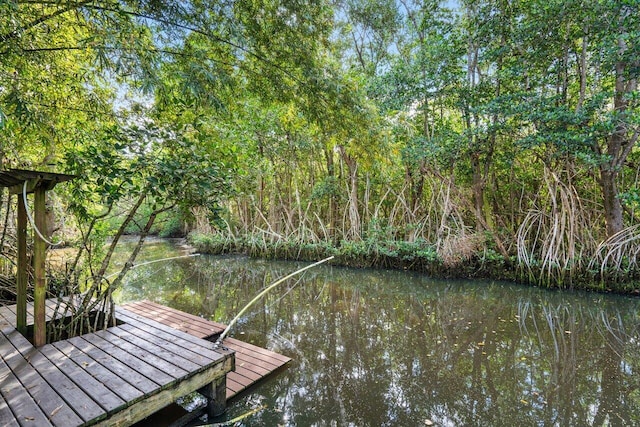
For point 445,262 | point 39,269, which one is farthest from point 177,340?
point 445,262

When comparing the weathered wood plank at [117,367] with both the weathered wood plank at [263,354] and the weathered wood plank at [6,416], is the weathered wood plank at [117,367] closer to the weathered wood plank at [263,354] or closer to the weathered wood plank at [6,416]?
the weathered wood plank at [6,416]

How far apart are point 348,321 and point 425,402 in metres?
1.83

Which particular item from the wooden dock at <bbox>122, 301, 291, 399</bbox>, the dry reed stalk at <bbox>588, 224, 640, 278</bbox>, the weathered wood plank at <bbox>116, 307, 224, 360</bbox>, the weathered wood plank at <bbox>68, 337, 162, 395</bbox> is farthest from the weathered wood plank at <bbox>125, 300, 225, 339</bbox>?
the dry reed stalk at <bbox>588, 224, 640, 278</bbox>

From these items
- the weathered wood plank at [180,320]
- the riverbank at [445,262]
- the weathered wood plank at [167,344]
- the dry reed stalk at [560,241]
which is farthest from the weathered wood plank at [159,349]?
the dry reed stalk at [560,241]

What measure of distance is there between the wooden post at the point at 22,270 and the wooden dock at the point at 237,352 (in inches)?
56.7

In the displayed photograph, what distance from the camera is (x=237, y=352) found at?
10.2 ft

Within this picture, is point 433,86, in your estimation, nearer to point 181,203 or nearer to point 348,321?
point 348,321

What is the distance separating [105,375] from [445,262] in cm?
586

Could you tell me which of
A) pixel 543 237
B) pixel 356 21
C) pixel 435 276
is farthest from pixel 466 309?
pixel 356 21

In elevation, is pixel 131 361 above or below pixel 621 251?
below

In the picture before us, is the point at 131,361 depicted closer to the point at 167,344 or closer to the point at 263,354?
the point at 167,344

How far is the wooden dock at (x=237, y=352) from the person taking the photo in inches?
103

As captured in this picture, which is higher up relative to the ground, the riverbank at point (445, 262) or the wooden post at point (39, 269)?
the wooden post at point (39, 269)

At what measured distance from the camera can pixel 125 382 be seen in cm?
179
